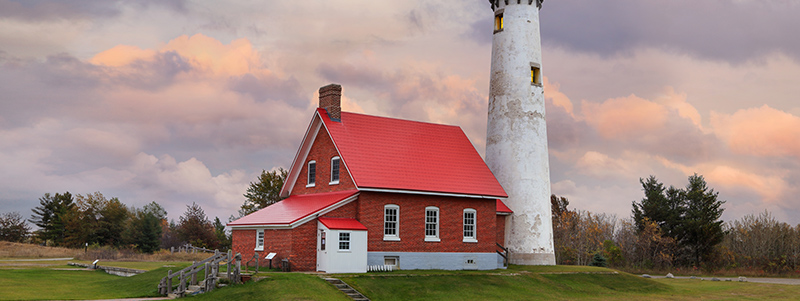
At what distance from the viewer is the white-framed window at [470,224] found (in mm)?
29422

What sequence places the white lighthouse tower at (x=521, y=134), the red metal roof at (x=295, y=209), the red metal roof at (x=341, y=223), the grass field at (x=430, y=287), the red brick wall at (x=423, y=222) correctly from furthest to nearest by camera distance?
the white lighthouse tower at (x=521, y=134) < the red brick wall at (x=423, y=222) < the red metal roof at (x=295, y=209) < the red metal roof at (x=341, y=223) < the grass field at (x=430, y=287)

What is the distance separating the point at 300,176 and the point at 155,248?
27604mm

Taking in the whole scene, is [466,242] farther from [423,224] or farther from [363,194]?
[363,194]

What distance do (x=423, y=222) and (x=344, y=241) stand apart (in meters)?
4.45

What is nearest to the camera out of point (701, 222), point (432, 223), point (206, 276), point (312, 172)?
point (206, 276)

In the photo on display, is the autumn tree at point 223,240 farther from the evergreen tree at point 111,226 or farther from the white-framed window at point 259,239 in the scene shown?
the white-framed window at point 259,239

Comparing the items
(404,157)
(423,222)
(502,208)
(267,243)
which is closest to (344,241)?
(267,243)

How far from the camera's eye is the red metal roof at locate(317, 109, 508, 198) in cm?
2742

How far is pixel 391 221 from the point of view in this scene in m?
27.1

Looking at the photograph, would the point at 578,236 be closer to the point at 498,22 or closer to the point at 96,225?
the point at 498,22

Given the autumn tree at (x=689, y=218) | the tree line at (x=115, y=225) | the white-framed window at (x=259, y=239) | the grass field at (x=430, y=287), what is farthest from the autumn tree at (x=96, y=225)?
the autumn tree at (x=689, y=218)

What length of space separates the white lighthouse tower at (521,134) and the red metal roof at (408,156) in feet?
7.30

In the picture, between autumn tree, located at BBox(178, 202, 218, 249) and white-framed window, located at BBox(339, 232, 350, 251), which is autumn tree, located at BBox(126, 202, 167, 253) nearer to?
autumn tree, located at BBox(178, 202, 218, 249)

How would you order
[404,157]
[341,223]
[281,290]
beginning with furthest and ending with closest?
1. [404,157]
2. [341,223]
3. [281,290]
